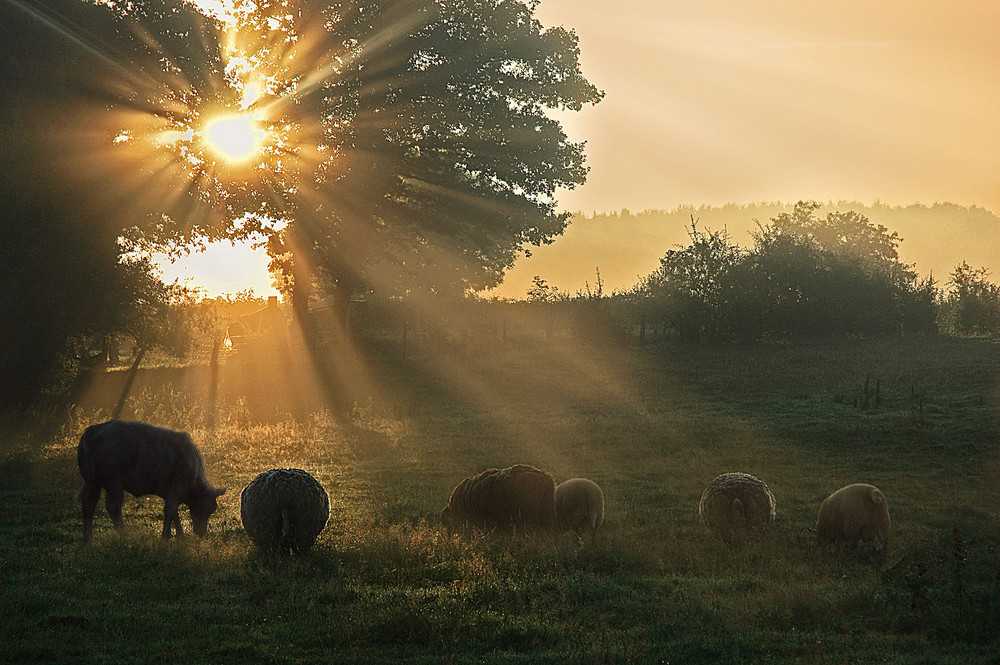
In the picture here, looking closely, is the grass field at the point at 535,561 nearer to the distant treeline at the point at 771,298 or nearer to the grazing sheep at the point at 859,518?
the grazing sheep at the point at 859,518

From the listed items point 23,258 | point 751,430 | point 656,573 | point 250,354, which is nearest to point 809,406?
point 751,430

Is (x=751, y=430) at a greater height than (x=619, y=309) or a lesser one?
lesser

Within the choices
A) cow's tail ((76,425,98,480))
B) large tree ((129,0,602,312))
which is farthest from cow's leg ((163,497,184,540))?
large tree ((129,0,602,312))

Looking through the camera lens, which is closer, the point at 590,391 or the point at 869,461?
the point at 869,461

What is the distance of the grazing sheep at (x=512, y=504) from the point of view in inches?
515

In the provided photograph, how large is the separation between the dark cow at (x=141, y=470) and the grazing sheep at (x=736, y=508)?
323 inches

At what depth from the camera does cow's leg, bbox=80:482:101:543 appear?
1211cm

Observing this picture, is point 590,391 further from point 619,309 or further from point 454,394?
point 619,309

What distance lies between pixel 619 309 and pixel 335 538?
43.1 meters

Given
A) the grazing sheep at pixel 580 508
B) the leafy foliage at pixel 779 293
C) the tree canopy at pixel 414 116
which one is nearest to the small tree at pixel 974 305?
the leafy foliage at pixel 779 293

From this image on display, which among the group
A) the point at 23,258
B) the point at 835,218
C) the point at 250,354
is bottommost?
the point at 250,354

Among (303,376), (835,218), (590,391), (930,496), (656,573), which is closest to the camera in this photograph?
(656,573)

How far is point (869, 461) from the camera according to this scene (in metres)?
21.3

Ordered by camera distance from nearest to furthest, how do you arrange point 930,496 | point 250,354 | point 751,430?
1. point 930,496
2. point 751,430
3. point 250,354
